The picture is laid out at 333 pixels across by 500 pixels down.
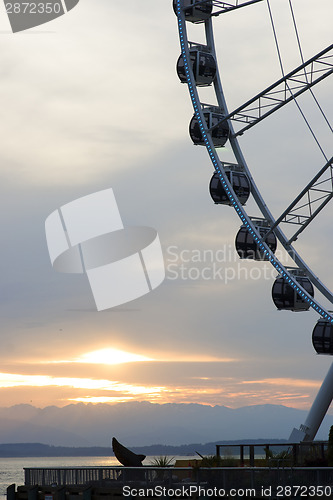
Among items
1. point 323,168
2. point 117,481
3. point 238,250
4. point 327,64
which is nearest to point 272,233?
point 238,250

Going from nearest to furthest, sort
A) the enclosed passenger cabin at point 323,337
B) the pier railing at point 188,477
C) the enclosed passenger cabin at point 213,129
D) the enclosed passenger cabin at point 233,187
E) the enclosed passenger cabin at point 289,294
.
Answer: the pier railing at point 188,477 → the enclosed passenger cabin at point 323,337 → the enclosed passenger cabin at point 289,294 → the enclosed passenger cabin at point 233,187 → the enclosed passenger cabin at point 213,129

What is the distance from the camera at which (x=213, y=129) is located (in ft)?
152

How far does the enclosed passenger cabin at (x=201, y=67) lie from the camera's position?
46562mm

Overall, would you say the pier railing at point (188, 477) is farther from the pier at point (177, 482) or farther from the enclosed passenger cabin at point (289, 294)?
the enclosed passenger cabin at point (289, 294)

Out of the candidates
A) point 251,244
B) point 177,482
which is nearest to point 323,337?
point 251,244

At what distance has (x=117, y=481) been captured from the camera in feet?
117

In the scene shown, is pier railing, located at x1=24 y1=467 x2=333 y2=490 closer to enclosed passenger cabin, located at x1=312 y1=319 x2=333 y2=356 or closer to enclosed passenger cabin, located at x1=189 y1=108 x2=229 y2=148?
enclosed passenger cabin, located at x1=312 y1=319 x2=333 y2=356

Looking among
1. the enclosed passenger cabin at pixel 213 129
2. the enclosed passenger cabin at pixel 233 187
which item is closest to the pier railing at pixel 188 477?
the enclosed passenger cabin at pixel 233 187

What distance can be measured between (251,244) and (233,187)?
273 centimetres

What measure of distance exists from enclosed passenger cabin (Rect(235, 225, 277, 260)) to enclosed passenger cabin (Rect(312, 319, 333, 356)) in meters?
4.29

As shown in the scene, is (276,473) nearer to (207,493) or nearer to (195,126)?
(207,493)

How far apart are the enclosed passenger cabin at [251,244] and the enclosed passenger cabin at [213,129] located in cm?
441

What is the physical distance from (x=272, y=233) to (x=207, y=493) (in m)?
15.3

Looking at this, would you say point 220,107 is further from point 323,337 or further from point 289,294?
A: point 323,337
